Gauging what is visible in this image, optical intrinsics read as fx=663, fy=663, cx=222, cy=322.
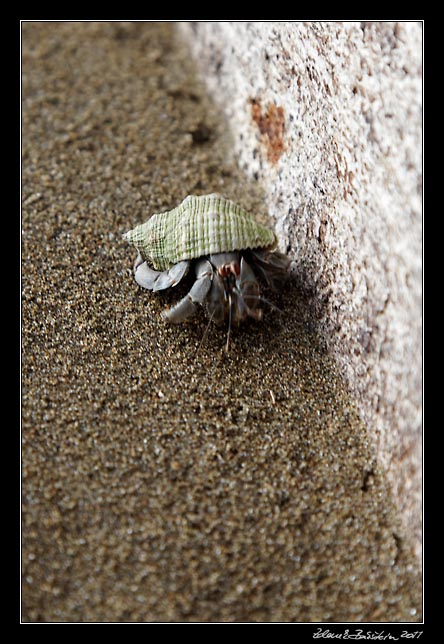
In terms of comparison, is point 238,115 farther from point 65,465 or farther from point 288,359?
point 65,465

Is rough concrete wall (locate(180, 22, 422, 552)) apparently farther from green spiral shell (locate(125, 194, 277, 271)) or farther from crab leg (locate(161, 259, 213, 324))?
crab leg (locate(161, 259, 213, 324))

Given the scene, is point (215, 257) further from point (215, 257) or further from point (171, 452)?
point (171, 452)

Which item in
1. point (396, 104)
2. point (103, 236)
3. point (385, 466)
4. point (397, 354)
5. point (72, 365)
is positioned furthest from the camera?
point (103, 236)

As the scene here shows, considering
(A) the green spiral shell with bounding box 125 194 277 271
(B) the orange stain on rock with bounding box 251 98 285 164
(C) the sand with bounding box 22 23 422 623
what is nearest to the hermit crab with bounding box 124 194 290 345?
(A) the green spiral shell with bounding box 125 194 277 271

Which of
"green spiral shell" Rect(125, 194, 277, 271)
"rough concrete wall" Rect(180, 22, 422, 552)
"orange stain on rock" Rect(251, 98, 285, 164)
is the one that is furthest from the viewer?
"orange stain on rock" Rect(251, 98, 285, 164)

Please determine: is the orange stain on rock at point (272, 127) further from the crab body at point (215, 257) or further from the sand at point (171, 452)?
the crab body at point (215, 257)

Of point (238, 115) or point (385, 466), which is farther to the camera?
point (238, 115)

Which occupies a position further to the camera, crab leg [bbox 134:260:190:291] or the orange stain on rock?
the orange stain on rock

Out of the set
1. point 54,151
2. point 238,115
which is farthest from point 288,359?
point 54,151
